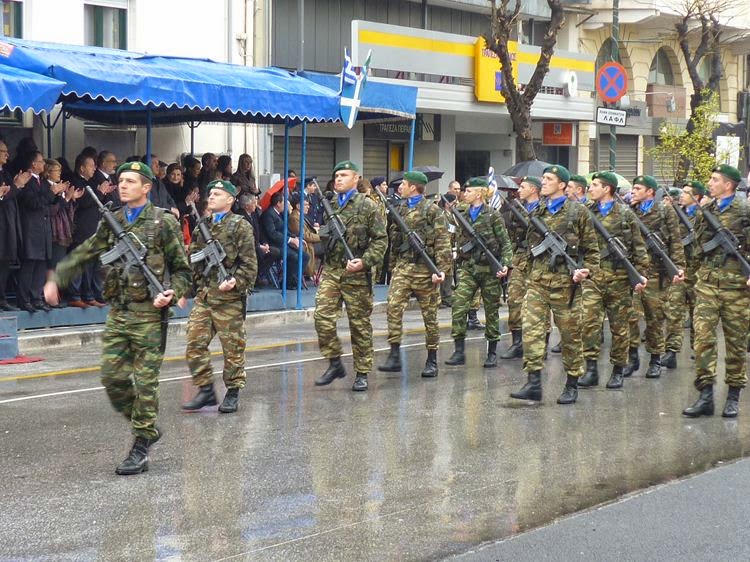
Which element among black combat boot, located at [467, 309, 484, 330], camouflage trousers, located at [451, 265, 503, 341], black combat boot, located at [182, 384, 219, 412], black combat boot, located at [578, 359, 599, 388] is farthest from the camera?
black combat boot, located at [467, 309, 484, 330]

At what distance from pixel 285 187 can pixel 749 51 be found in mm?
24576

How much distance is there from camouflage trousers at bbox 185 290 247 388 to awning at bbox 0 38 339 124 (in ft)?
14.5

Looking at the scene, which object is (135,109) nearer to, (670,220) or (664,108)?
(670,220)

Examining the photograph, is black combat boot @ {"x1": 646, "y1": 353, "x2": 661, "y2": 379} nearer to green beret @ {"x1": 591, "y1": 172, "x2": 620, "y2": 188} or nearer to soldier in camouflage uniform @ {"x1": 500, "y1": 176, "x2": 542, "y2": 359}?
soldier in camouflage uniform @ {"x1": 500, "y1": 176, "x2": 542, "y2": 359}

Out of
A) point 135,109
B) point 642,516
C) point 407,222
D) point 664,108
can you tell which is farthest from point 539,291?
point 664,108

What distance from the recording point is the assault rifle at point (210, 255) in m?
9.30

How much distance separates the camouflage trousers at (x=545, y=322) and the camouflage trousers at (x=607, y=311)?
0.72 meters

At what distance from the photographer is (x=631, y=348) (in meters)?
11.9

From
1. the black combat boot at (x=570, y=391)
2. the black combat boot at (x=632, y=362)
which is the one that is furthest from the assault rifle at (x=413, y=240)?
the black combat boot at (x=632, y=362)

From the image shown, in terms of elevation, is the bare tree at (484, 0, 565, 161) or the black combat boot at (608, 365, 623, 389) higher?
the bare tree at (484, 0, 565, 161)

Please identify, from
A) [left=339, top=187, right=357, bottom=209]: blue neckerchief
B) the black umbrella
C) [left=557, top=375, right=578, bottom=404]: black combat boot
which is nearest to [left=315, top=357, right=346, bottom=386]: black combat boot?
[left=339, top=187, right=357, bottom=209]: blue neckerchief

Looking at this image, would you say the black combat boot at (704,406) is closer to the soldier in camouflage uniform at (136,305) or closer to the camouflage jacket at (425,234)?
the camouflage jacket at (425,234)

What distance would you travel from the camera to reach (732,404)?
9617 millimetres

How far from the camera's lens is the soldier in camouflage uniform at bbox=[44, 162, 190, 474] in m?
7.51
